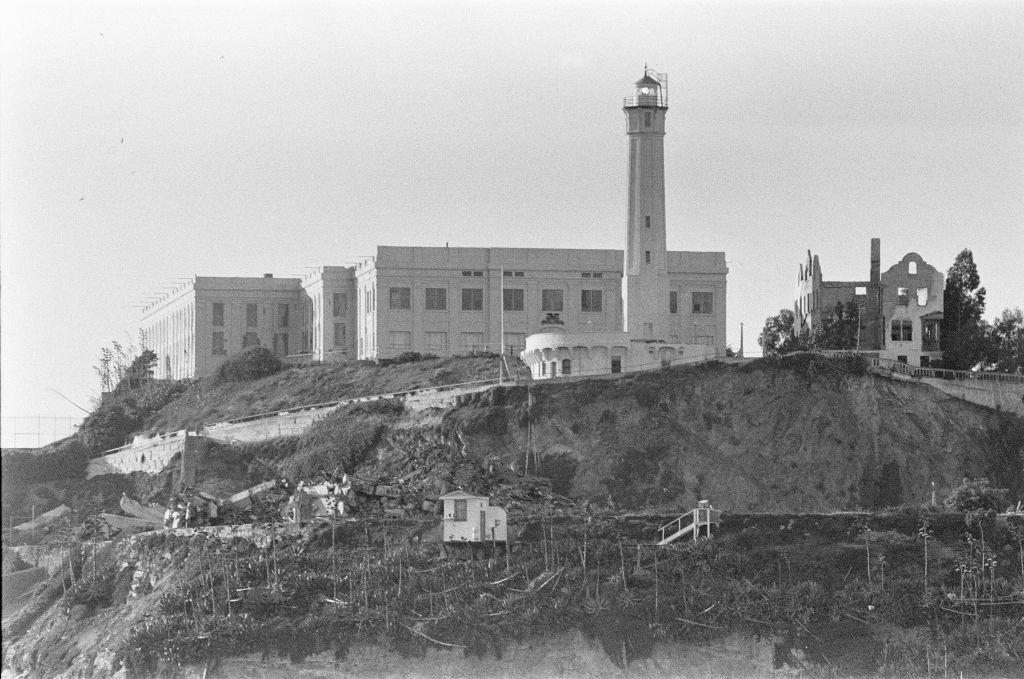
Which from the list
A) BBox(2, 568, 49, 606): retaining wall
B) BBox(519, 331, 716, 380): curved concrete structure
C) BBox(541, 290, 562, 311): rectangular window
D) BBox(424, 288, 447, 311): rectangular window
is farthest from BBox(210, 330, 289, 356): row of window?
BBox(2, 568, 49, 606): retaining wall

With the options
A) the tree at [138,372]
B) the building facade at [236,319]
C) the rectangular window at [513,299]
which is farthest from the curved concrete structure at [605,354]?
the tree at [138,372]

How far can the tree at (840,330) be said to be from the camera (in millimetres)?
116250

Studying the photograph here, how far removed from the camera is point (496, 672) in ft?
272

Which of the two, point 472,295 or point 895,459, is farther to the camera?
point 472,295

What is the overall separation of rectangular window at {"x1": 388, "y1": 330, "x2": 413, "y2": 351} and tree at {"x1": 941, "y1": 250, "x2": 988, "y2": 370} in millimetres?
26111

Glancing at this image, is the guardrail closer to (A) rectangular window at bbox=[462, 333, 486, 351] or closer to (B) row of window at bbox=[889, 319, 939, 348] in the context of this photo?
(B) row of window at bbox=[889, 319, 939, 348]

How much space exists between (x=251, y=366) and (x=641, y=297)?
23.0 metres

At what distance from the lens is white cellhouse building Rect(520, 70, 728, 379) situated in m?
111

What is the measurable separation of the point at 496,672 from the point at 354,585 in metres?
6.65

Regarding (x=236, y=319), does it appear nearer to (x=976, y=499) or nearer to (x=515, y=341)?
(x=515, y=341)

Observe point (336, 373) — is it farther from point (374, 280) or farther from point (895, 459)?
point (895, 459)

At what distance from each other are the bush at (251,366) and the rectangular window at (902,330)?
1220 inches

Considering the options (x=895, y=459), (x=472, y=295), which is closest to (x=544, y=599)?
(x=895, y=459)

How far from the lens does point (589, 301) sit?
12738 cm
